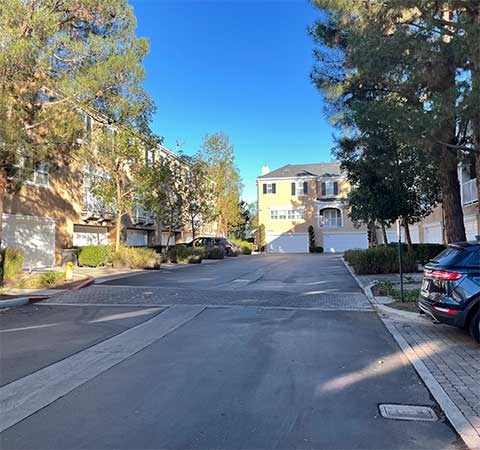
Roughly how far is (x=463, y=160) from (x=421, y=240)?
2092 centimetres

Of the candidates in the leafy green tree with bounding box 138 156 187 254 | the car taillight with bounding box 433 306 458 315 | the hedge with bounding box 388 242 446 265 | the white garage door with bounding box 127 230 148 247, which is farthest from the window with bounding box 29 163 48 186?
the car taillight with bounding box 433 306 458 315

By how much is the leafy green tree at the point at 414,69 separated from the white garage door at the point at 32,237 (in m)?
15.6

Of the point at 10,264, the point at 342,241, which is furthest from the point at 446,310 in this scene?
the point at 342,241

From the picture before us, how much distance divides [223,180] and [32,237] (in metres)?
22.7

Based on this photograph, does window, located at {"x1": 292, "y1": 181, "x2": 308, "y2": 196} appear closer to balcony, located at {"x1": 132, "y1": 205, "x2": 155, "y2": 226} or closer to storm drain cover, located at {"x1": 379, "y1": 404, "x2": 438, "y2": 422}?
balcony, located at {"x1": 132, "y1": 205, "x2": 155, "y2": 226}

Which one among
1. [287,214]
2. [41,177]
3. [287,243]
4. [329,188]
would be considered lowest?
[287,243]

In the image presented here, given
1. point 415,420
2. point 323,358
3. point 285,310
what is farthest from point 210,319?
point 415,420

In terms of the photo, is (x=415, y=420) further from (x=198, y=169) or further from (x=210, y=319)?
(x=198, y=169)

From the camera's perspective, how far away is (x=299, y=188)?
1938 inches

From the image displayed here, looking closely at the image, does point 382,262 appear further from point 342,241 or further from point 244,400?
point 342,241

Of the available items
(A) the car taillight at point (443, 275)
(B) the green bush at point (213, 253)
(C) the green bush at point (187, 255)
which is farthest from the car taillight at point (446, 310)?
(B) the green bush at point (213, 253)

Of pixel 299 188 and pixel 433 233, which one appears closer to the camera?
pixel 433 233

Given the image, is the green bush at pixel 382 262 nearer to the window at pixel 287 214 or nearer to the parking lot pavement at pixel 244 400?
the parking lot pavement at pixel 244 400

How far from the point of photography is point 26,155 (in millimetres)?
13250
